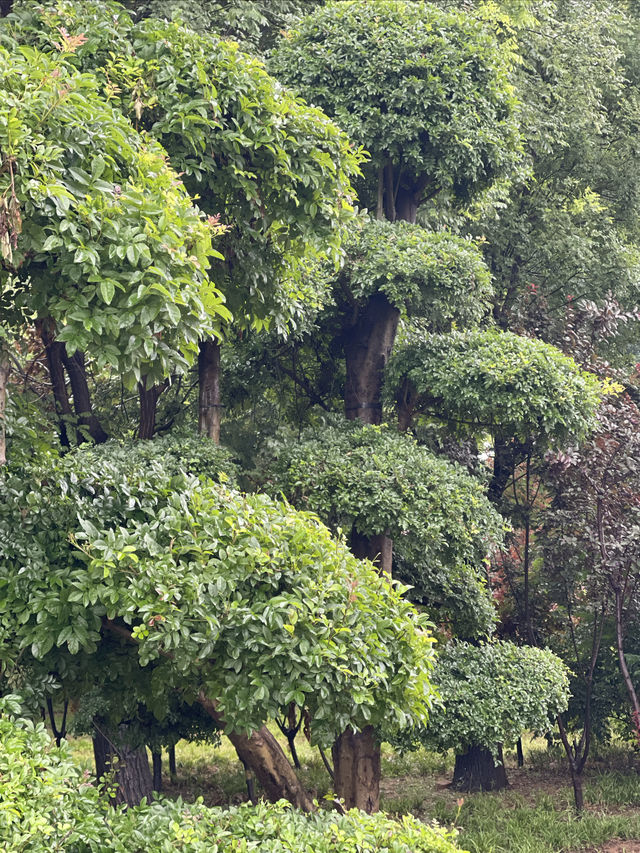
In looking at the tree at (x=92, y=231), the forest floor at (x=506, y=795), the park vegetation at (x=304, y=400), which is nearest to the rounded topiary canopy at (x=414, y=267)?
the park vegetation at (x=304, y=400)

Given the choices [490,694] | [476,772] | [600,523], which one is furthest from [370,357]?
[476,772]

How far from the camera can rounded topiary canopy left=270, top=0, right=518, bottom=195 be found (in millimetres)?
8555

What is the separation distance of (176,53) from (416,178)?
3.92 metres

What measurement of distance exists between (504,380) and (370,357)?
84.8 inches

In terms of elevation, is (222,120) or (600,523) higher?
(222,120)

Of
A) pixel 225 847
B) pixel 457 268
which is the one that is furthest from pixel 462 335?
pixel 225 847

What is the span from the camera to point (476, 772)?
11586 mm

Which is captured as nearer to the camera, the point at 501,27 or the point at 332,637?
the point at 332,637

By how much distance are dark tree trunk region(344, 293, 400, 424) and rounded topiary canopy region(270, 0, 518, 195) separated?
154 centimetres

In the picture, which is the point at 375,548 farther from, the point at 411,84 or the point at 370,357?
the point at 411,84

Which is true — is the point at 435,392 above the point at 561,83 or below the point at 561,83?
below

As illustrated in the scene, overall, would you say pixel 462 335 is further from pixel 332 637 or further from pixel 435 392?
pixel 332 637

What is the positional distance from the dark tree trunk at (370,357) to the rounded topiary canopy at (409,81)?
154 centimetres

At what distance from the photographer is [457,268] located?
841 centimetres
